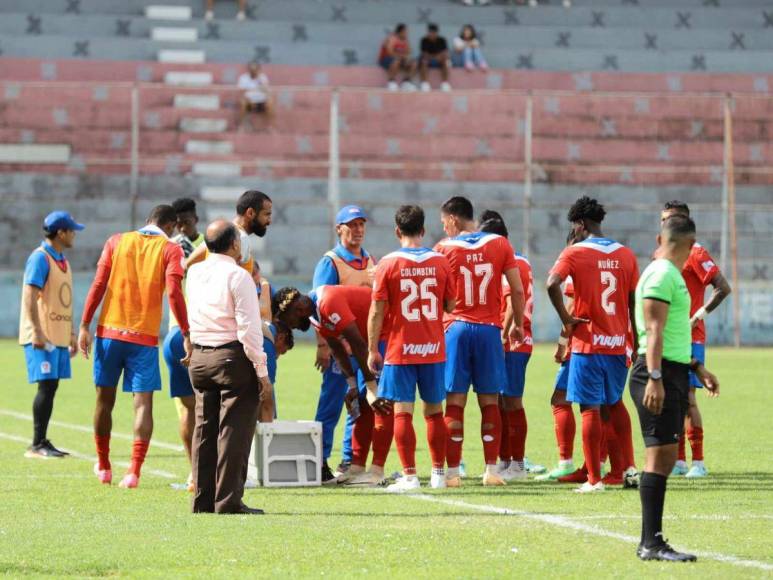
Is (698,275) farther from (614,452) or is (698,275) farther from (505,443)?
(505,443)

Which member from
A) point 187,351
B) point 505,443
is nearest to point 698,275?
point 505,443

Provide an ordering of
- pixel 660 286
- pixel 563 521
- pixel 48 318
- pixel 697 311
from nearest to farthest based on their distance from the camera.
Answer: pixel 660 286, pixel 563 521, pixel 697 311, pixel 48 318

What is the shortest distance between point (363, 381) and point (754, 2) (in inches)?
1306

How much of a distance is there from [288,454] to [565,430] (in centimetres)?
224

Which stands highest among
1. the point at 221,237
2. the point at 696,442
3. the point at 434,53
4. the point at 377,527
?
the point at 434,53

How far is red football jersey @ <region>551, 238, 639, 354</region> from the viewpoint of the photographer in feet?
37.4

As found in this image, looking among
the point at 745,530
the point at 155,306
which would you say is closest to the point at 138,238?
the point at 155,306

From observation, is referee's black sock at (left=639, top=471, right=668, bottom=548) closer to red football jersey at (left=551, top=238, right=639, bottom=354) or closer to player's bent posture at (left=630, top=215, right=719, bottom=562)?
player's bent posture at (left=630, top=215, right=719, bottom=562)

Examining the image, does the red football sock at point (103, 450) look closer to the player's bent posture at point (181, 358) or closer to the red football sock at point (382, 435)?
the player's bent posture at point (181, 358)

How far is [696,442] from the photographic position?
40.7 ft

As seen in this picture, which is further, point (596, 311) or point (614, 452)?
point (614, 452)

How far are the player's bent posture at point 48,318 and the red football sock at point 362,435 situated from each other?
342 cm

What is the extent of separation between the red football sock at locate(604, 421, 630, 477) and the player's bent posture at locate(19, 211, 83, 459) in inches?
212

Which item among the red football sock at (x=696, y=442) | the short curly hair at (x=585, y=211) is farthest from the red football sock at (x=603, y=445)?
the short curly hair at (x=585, y=211)
